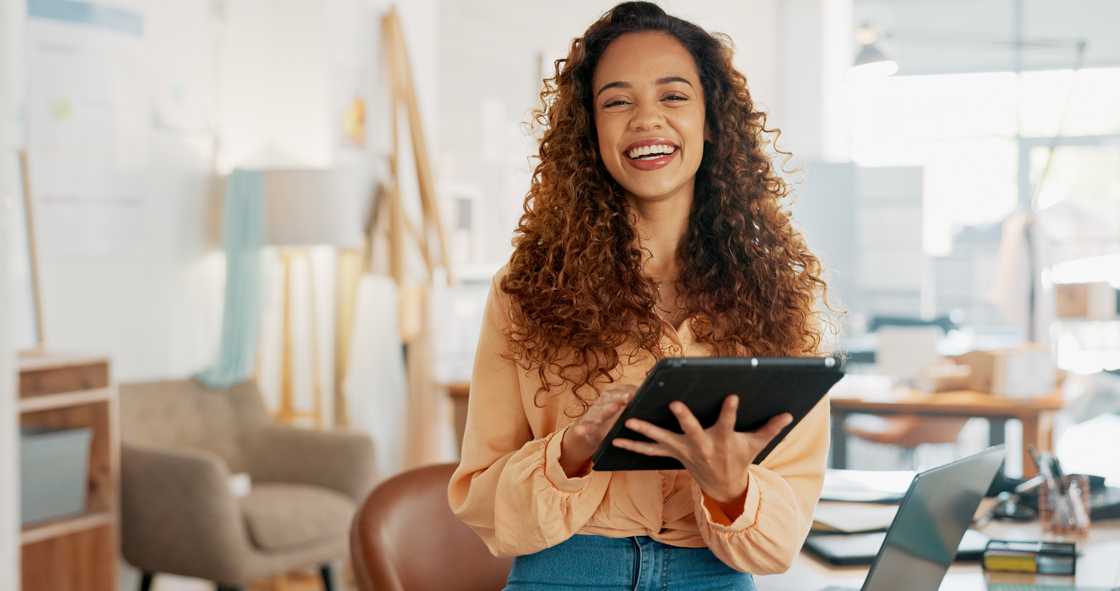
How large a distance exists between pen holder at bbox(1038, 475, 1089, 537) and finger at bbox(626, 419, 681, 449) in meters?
1.23

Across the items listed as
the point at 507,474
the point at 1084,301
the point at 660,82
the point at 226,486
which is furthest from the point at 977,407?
the point at 507,474

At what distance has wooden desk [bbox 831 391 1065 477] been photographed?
4.46 meters

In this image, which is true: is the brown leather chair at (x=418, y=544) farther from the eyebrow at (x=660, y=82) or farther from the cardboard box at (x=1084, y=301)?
the cardboard box at (x=1084, y=301)


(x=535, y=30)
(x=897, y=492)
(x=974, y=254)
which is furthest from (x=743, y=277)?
(x=974, y=254)

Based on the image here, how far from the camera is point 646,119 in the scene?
1.53m

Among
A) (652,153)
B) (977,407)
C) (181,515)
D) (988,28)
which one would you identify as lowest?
(181,515)

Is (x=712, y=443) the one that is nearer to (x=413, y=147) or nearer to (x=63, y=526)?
(x=63, y=526)

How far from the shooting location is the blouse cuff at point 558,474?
4.61ft

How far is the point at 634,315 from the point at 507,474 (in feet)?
0.86

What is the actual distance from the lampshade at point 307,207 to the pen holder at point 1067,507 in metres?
2.94

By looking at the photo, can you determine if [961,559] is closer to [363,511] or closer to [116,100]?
[363,511]

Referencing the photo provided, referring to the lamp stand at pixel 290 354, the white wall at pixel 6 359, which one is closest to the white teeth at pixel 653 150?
the white wall at pixel 6 359

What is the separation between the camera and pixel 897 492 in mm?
2387

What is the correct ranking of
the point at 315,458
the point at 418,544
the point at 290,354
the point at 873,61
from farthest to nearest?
the point at 873,61 → the point at 290,354 → the point at 315,458 → the point at 418,544
